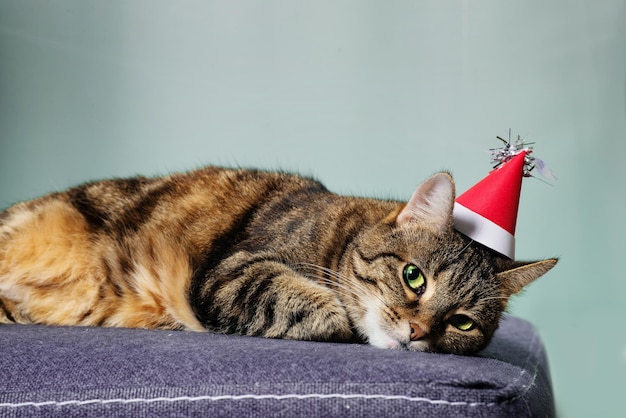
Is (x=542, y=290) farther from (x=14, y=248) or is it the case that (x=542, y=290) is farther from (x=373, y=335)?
(x=14, y=248)

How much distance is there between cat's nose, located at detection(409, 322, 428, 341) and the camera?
122 cm

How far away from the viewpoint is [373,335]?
1.27 m

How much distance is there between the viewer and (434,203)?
1324mm

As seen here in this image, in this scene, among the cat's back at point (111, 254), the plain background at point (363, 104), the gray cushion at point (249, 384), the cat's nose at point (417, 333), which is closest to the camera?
the gray cushion at point (249, 384)

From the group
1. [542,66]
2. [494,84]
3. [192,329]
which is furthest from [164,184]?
[542,66]

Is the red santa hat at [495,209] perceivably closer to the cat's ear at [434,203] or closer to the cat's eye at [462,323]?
the cat's ear at [434,203]

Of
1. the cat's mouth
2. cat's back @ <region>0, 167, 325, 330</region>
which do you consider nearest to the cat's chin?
the cat's mouth

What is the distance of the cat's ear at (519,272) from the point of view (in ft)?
4.37

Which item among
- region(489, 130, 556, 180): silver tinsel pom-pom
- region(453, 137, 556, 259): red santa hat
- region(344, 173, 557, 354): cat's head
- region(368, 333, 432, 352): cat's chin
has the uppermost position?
region(489, 130, 556, 180): silver tinsel pom-pom

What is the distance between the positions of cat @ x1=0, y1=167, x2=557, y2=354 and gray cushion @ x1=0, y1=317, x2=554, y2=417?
26 cm

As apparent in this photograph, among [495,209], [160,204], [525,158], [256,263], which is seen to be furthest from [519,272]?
[160,204]

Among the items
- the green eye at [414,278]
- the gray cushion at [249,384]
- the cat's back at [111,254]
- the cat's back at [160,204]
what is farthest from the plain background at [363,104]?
the gray cushion at [249,384]

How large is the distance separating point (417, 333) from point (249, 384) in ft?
1.44

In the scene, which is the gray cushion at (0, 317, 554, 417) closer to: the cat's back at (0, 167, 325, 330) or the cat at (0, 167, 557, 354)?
the cat at (0, 167, 557, 354)
